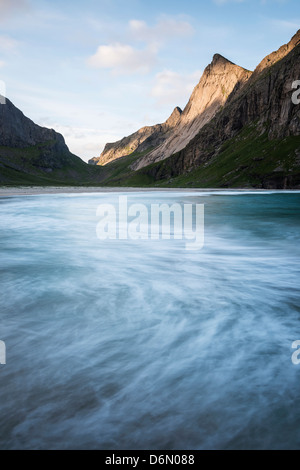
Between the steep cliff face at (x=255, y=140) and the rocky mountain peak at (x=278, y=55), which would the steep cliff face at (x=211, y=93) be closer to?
the rocky mountain peak at (x=278, y=55)

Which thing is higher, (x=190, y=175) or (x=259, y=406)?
(x=190, y=175)

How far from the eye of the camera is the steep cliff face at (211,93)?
577 feet

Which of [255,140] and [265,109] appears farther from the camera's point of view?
[265,109]

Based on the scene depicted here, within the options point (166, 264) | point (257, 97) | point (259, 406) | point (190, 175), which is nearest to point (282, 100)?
point (257, 97)

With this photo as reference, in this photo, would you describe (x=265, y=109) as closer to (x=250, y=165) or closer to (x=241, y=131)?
(x=241, y=131)

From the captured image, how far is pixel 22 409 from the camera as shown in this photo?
12.0 feet

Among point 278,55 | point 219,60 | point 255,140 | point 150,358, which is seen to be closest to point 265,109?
point 255,140

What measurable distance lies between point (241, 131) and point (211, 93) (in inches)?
2160

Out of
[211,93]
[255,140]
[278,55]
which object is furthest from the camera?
[211,93]

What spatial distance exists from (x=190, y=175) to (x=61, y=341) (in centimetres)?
14349

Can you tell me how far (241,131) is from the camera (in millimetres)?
143625

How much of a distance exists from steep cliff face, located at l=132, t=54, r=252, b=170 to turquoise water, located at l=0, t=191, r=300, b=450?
7071 inches

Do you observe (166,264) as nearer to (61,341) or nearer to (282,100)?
(61,341)
